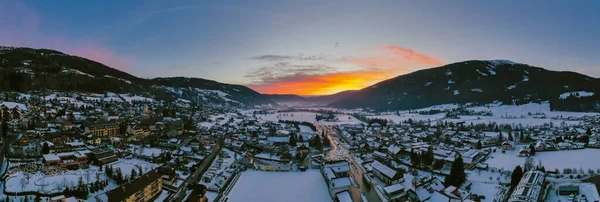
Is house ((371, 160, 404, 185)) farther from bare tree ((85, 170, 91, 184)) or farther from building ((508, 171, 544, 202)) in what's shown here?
bare tree ((85, 170, 91, 184))

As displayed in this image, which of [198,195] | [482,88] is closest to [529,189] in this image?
[198,195]

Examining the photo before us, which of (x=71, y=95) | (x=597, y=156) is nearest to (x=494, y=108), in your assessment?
(x=597, y=156)

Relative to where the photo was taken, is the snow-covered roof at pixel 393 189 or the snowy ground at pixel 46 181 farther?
the snow-covered roof at pixel 393 189

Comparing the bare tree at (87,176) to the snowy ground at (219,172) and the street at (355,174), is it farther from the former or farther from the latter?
the street at (355,174)

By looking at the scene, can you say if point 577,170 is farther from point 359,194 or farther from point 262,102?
point 262,102

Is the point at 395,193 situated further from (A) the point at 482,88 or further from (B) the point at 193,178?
(A) the point at 482,88

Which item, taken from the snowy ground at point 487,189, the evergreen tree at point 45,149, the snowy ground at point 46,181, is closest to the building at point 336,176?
the snowy ground at point 487,189

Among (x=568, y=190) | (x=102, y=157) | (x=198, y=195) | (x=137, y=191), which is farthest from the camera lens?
(x=102, y=157)
